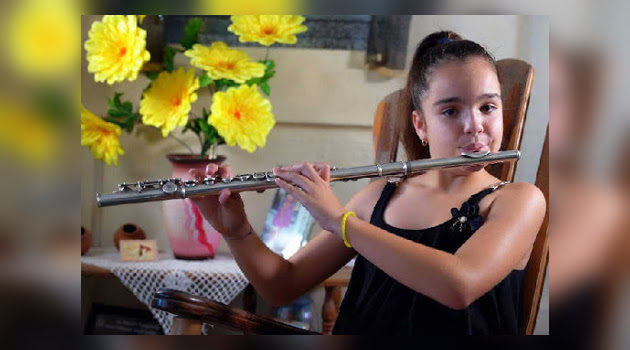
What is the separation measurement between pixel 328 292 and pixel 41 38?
52 cm

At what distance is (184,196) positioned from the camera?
943 millimetres

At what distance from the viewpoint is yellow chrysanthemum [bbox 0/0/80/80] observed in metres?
0.95

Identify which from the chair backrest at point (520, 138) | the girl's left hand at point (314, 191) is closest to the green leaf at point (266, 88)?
the girl's left hand at point (314, 191)

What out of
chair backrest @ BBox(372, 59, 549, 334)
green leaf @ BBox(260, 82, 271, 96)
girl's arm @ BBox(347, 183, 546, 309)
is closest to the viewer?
girl's arm @ BBox(347, 183, 546, 309)

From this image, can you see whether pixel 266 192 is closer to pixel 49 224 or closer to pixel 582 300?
pixel 49 224

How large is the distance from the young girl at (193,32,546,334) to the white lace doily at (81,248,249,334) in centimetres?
7

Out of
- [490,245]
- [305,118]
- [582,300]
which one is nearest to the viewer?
[490,245]

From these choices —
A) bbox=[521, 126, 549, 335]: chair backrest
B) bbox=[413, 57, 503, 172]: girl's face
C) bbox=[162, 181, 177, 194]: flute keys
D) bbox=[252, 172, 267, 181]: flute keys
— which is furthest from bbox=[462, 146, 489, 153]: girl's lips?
bbox=[162, 181, 177, 194]: flute keys

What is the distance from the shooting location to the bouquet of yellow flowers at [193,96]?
107 centimetres

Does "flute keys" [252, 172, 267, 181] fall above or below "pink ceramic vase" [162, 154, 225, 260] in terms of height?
above

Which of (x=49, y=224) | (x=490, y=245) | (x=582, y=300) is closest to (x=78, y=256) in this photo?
(x=49, y=224)

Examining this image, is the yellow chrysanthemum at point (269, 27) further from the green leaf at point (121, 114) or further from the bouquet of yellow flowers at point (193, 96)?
the green leaf at point (121, 114)

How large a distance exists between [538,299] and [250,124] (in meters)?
0.46

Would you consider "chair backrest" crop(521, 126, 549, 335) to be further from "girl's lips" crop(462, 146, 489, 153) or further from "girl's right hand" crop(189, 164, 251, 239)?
"girl's right hand" crop(189, 164, 251, 239)
